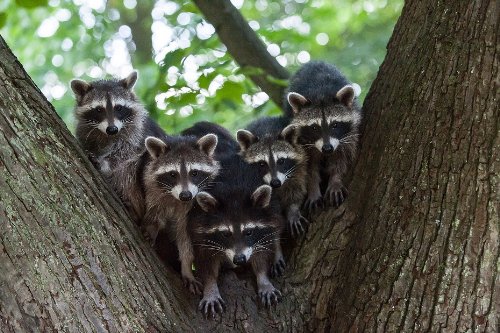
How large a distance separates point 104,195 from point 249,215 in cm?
103

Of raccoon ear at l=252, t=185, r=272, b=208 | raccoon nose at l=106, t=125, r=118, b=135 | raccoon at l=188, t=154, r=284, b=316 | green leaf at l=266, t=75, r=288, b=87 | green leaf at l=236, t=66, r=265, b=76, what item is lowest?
raccoon at l=188, t=154, r=284, b=316

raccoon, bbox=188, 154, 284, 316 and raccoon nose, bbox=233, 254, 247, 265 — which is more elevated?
raccoon, bbox=188, 154, 284, 316

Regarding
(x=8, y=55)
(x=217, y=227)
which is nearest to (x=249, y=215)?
(x=217, y=227)

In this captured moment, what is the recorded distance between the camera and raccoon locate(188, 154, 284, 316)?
11.3ft

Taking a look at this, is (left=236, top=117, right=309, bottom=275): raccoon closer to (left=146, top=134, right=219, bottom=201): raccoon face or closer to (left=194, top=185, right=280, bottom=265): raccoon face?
(left=194, top=185, right=280, bottom=265): raccoon face

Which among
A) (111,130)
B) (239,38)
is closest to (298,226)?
(111,130)

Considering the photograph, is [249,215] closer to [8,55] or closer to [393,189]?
[393,189]

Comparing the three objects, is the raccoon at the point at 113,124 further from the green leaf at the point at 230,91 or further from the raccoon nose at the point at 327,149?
the raccoon nose at the point at 327,149

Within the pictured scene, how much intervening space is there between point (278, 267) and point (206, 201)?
506 mm

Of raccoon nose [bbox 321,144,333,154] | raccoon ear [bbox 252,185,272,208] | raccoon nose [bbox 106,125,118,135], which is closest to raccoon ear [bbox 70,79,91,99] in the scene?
raccoon nose [bbox 106,125,118,135]

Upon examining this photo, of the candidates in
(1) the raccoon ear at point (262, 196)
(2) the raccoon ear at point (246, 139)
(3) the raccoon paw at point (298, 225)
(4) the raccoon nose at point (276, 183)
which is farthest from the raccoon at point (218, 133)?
(3) the raccoon paw at point (298, 225)

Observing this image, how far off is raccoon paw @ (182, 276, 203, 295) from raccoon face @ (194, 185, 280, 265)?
0.23 metres

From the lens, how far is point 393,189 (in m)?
→ 2.98

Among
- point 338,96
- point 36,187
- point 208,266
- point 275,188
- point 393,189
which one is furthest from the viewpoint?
point 338,96
